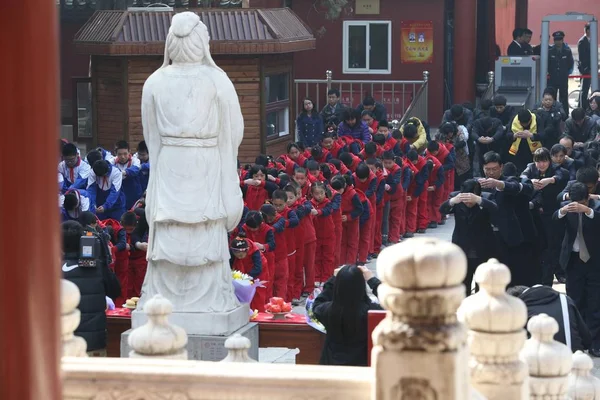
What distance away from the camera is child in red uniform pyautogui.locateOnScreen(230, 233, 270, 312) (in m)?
11.5

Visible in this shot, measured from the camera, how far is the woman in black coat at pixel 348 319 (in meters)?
7.50

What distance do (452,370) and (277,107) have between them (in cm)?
1695

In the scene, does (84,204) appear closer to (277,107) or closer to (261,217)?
(261,217)

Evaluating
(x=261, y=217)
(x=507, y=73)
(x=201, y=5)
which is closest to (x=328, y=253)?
(x=261, y=217)

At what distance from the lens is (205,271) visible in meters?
9.71

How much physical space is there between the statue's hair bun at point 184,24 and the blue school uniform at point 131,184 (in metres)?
6.00

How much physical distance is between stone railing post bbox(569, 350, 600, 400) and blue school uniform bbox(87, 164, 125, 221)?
9422 millimetres

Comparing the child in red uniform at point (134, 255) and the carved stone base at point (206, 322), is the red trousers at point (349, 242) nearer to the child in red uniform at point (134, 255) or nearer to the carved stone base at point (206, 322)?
the child in red uniform at point (134, 255)

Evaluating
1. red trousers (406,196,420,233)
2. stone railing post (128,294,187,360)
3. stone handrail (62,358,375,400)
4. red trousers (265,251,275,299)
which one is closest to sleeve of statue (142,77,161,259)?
red trousers (265,251,275,299)

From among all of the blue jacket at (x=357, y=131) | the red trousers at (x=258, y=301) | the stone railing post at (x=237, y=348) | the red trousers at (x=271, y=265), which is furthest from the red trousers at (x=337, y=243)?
the stone railing post at (x=237, y=348)

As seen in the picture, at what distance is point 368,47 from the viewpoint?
27.4 m

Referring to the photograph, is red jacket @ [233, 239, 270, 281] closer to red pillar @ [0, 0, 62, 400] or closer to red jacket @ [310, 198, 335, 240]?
red jacket @ [310, 198, 335, 240]

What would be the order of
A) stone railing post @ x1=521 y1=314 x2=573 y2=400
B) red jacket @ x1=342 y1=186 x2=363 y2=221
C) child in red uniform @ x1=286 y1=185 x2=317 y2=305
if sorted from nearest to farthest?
stone railing post @ x1=521 y1=314 x2=573 y2=400, child in red uniform @ x1=286 y1=185 x2=317 y2=305, red jacket @ x1=342 y1=186 x2=363 y2=221

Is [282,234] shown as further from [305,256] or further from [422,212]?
[422,212]
